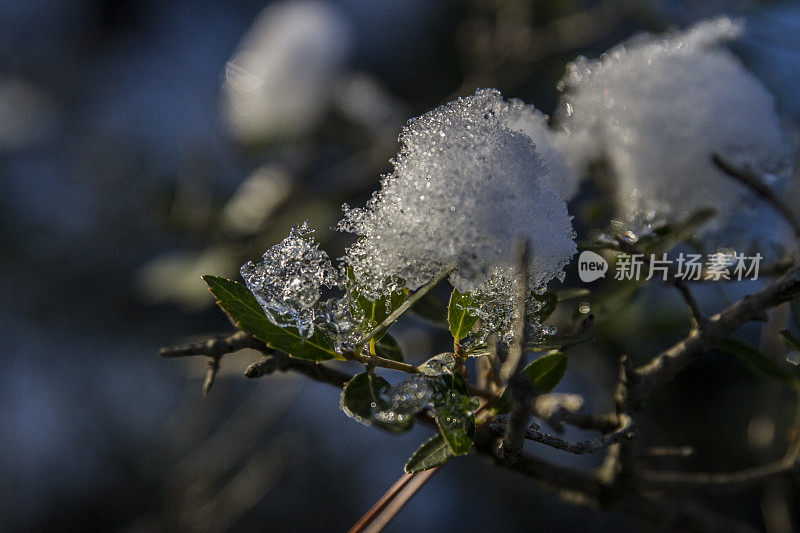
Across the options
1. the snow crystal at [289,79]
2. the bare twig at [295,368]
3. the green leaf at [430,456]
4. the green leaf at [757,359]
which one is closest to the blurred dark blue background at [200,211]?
the snow crystal at [289,79]

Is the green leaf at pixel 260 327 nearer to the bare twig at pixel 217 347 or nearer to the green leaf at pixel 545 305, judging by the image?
the bare twig at pixel 217 347

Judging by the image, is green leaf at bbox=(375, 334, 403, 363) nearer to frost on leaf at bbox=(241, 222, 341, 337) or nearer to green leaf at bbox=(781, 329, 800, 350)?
frost on leaf at bbox=(241, 222, 341, 337)

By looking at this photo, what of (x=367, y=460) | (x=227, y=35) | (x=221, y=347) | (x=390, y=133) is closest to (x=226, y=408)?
(x=367, y=460)

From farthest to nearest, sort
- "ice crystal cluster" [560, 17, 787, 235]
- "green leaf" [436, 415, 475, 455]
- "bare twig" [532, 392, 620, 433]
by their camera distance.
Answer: "ice crystal cluster" [560, 17, 787, 235]
"bare twig" [532, 392, 620, 433]
"green leaf" [436, 415, 475, 455]

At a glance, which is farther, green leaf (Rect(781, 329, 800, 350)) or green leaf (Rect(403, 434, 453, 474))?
green leaf (Rect(781, 329, 800, 350))

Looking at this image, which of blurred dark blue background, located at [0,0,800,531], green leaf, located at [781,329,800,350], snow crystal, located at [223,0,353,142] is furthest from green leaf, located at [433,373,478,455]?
snow crystal, located at [223,0,353,142]

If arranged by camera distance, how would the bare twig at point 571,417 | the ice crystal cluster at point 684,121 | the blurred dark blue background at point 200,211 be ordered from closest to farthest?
the bare twig at point 571,417 → the ice crystal cluster at point 684,121 → the blurred dark blue background at point 200,211
